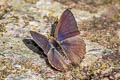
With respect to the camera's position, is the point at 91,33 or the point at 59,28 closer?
the point at 59,28

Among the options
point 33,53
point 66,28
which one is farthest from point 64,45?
point 33,53

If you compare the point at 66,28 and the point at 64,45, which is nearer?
the point at 64,45

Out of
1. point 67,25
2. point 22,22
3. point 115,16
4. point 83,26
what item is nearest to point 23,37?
point 22,22

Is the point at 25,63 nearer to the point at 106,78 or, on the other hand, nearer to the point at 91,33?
the point at 106,78

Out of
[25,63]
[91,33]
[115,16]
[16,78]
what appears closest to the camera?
[16,78]

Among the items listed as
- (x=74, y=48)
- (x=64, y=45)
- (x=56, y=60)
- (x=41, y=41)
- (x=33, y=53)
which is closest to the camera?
(x=56, y=60)

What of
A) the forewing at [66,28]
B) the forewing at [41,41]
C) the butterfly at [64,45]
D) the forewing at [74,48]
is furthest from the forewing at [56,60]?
the forewing at [66,28]

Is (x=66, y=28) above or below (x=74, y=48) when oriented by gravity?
above

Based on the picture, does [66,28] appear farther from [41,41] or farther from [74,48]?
[41,41]
